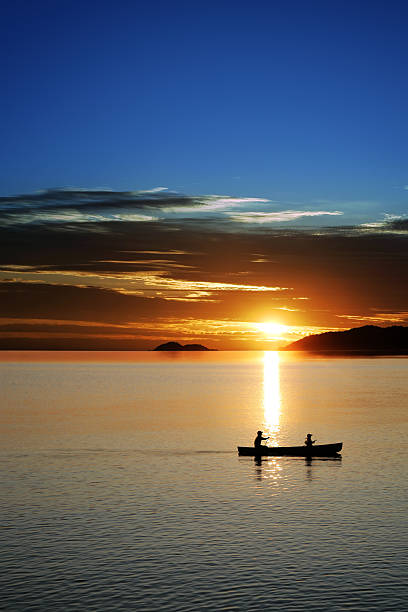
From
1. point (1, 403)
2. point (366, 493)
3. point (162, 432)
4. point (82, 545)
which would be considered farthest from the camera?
point (1, 403)

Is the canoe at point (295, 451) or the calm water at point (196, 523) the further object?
the canoe at point (295, 451)

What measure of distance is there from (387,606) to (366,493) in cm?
2541

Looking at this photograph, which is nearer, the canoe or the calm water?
the calm water

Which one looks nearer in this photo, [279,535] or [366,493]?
[279,535]

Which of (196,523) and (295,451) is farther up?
(196,523)

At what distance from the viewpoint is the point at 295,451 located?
254 ft

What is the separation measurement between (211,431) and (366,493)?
4559cm

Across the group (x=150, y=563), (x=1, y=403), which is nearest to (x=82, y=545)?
(x=150, y=563)

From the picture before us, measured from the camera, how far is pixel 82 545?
135 ft

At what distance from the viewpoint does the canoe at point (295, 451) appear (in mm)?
A: 76000

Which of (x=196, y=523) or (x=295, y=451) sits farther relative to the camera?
(x=295, y=451)

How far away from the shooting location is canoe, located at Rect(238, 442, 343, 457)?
249ft

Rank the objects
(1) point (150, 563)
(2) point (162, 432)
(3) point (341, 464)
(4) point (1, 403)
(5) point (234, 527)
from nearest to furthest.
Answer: (1) point (150, 563) < (5) point (234, 527) < (3) point (341, 464) < (2) point (162, 432) < (4) point (1, 403)

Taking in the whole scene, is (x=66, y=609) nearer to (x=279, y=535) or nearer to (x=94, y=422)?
(x=279, y=535)
